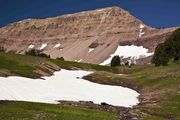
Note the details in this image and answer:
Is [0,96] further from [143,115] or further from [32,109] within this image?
[143,115]

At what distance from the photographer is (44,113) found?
38906 millimetres

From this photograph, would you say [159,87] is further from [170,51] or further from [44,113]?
[170,51]

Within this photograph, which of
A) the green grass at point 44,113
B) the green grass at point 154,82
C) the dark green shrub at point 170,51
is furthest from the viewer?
the dark green shrub at point 170,51

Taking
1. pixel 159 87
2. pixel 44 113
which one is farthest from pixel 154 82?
pixel 44 113

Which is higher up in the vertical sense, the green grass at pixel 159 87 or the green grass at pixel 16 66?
the green grass at pixel 16 66

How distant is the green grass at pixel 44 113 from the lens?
36.7m

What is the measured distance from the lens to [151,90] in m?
72.6

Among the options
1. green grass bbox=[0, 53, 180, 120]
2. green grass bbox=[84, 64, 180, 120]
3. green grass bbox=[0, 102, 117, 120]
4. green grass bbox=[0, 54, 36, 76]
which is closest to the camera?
green grass bbox=[0, 102, 117, 120]

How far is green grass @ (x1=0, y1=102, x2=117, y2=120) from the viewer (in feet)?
120

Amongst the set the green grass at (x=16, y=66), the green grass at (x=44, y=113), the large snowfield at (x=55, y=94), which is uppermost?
the green grass at (x=16, y=66)

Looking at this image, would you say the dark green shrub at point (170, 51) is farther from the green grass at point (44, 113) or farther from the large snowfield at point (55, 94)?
the green grass at point (44, 113)

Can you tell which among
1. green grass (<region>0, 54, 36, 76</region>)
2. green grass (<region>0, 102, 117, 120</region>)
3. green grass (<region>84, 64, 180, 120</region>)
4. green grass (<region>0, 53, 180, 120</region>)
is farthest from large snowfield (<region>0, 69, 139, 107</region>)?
green grass (<region>0, 54, 36, 76</region>)

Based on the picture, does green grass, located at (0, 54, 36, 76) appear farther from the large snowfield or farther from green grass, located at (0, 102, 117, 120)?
green grass, located at (0, 102, 117, 120)

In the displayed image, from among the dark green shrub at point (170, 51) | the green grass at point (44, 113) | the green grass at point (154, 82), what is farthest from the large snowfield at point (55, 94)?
the dark green shrub at point (170, 51)
